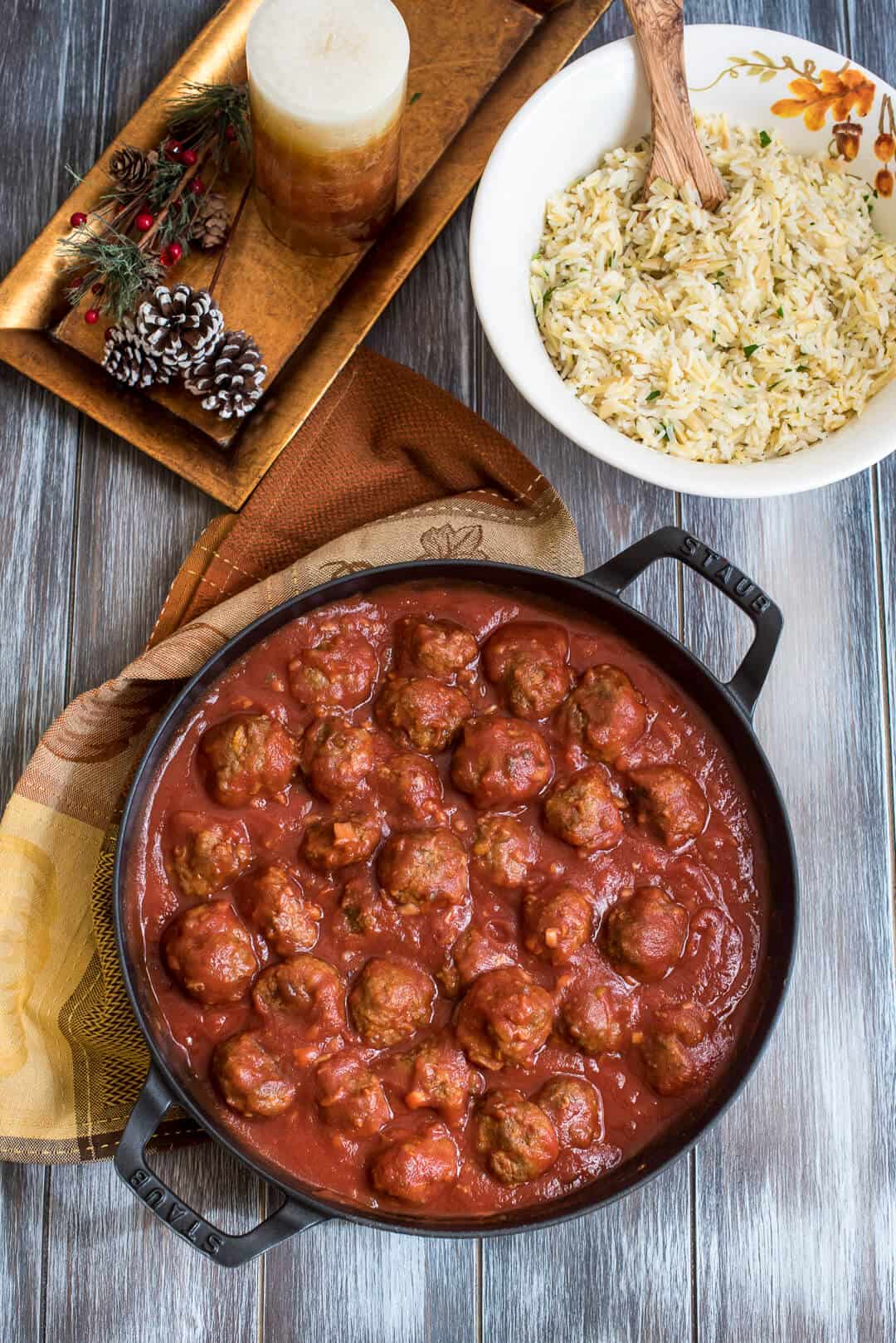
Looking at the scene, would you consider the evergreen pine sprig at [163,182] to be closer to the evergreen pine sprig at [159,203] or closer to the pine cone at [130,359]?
the evergreen pine sprig at [159,203]

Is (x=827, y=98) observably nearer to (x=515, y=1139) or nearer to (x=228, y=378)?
(x=228, y=378)

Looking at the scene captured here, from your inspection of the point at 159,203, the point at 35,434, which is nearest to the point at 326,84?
the point at 159,203

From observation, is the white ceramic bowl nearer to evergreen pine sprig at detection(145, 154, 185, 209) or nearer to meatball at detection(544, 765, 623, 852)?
meatball at detection(544, 765, 623, 852)

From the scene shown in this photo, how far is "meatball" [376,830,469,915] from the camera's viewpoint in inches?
114

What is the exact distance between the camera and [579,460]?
357 cm

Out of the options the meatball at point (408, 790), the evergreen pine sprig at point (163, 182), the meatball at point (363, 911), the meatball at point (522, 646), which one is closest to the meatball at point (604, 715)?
the meatball at point (522, 646)

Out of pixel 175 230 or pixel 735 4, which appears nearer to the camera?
pixel 175 230

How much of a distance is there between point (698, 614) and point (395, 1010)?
4.84ft

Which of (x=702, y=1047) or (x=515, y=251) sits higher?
(x=515, y=251)

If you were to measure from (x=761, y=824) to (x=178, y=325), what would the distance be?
6.53 ft

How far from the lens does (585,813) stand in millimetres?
2969

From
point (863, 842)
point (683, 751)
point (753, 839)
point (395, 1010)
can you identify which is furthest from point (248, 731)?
point (863, 842)

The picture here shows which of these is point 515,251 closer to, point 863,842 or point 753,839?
point 753,839

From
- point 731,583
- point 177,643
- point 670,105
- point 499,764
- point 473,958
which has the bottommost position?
point 473,958
